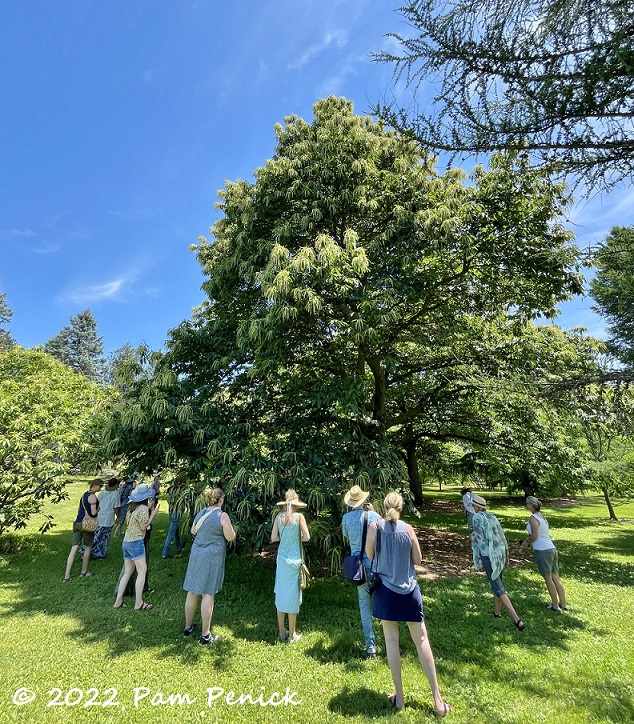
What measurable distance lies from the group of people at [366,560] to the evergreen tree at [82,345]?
209ft

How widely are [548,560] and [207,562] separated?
5.06 m

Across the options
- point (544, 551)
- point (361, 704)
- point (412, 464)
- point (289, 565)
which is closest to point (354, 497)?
point (289, 565)

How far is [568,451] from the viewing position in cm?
997

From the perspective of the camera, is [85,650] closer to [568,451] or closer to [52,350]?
[568,451]

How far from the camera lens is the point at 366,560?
3973mm

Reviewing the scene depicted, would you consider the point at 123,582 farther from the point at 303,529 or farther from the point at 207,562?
the point at 303,529

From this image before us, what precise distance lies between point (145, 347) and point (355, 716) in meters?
7.57

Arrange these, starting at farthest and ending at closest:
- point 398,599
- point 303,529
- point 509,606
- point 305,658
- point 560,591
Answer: point 560,591
point 509,606
point 303,529
point 305,658
point 398,599

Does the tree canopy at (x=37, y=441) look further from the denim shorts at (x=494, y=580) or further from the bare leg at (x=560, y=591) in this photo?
the bare leg at (x=560, y=591)

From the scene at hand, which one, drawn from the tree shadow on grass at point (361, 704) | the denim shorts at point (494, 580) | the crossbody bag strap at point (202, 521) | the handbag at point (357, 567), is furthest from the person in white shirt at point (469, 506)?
the crossbody bag strap at point (202, 521)

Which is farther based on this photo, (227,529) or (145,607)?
(145,607)

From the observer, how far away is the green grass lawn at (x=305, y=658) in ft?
10.6

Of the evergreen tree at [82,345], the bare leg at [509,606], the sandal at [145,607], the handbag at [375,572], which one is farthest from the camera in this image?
the evergreen tree at [82,345]

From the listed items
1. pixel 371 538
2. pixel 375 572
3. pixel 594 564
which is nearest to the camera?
pixel 375 572
